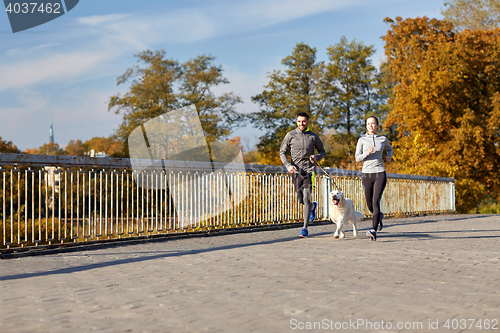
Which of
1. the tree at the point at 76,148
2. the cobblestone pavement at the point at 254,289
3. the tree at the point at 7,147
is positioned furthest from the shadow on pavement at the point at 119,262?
the tree at the point at 76,148

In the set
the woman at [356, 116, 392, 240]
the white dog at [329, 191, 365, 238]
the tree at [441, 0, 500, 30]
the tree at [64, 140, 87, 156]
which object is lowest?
the white dog at [329, 191, 365, 238]

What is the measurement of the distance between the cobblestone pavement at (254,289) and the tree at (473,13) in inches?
1457

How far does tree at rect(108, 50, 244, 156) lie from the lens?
123 ft

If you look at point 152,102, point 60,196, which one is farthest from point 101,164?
point 152,102

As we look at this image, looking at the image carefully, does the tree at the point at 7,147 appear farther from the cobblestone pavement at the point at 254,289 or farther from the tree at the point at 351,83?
the cobblestone pavement at the point at 254,289

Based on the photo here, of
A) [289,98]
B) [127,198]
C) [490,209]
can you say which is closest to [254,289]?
[127,198]

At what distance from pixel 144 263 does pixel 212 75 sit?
33426 mm

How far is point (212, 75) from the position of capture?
38719 millimetres

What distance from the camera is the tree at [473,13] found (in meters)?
39.8

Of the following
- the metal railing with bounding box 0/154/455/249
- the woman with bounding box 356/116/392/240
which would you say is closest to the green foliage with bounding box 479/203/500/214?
Answer: the metal railing with bounding box 0/154/455/249

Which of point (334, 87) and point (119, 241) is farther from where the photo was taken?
point (334, 87)

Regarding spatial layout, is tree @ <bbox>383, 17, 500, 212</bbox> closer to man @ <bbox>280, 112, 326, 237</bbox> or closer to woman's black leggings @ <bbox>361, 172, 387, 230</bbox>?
woman's black leggings @ <bbox>361, 172, 387, 230</bbox>

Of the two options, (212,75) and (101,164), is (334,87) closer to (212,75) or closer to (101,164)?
(212,75)

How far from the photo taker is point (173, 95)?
38.1m
